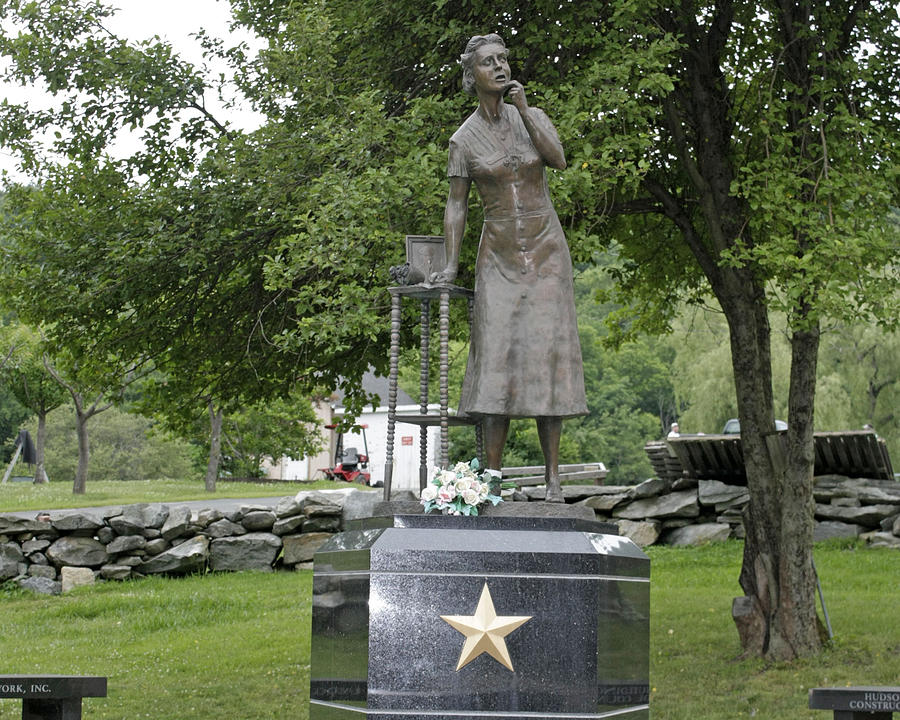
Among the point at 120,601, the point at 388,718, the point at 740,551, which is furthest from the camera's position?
the point at 740,551

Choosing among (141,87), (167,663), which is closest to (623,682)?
(167,663)

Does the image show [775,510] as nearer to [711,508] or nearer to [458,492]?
[458,492]

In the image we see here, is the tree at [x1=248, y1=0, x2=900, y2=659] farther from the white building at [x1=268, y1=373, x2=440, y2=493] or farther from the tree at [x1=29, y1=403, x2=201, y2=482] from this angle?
the tree at [x1=29, y1=403, x2=201, y2=482]

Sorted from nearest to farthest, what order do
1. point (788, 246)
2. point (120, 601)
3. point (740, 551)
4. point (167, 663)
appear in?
1. point (788, 246)
2. point (167, 663)
3. point (120, 601)
4. point (740, 551)

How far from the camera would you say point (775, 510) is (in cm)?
1096

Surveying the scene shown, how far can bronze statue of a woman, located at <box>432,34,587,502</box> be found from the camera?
6.77 meters

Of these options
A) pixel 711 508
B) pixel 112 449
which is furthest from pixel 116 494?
pixel 112 449

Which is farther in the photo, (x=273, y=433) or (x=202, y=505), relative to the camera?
(x=273, y=433)

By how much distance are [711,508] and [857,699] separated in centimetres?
1217

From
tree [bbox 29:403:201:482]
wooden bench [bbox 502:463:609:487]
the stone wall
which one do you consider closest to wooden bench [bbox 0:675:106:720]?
the stone wall

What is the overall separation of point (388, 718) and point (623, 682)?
1.24m

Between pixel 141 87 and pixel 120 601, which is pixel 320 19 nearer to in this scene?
pixel 141 87

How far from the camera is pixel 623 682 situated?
600 cm

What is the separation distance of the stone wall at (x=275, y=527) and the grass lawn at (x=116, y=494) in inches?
189
